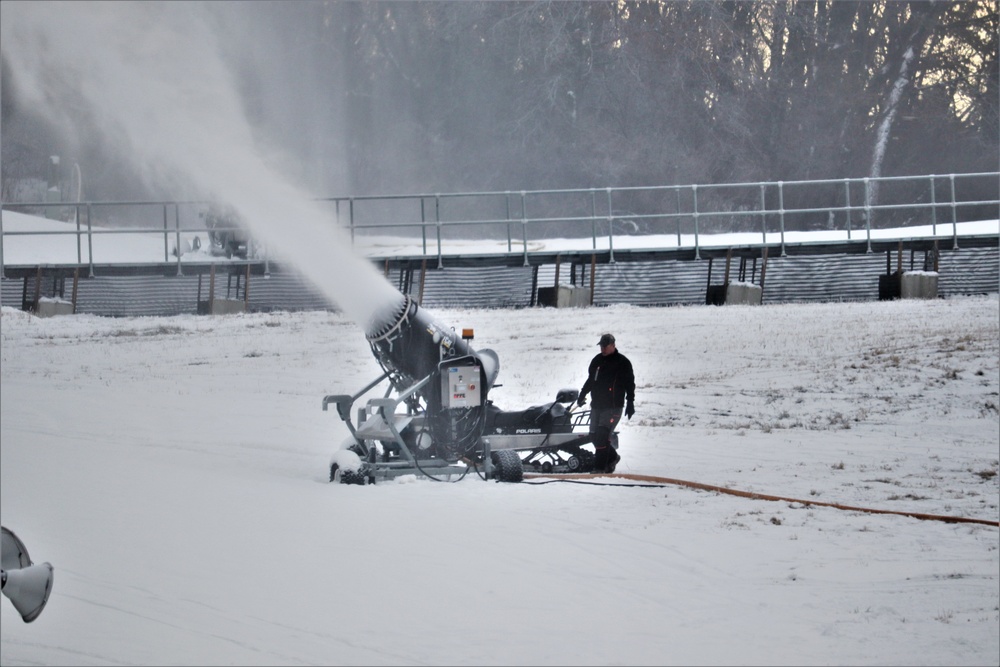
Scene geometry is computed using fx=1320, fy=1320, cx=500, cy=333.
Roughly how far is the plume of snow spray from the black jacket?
65.2 inches

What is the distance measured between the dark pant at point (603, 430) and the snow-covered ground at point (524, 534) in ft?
1.25

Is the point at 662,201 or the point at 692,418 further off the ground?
the point at 662,201

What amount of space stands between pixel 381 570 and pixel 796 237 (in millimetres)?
18807

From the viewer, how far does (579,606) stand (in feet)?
22.0

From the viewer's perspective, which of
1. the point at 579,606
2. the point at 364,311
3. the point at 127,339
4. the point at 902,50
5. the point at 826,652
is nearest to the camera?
the point at 826,652

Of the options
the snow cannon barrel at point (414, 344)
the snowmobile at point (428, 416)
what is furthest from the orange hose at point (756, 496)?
the snow cannon barrel at point (414, 344)

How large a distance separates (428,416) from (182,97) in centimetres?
508

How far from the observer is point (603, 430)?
996cm

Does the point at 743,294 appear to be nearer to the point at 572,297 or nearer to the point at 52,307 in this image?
the point at 572,297

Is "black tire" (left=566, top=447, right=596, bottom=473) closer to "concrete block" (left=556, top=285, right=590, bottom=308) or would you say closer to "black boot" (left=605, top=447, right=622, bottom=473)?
"black boot" (left=605, top=447, right=622, bottom=473)

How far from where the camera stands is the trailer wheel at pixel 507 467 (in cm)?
942

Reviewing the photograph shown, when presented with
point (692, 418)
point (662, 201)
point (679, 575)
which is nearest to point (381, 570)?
point (679, 575)

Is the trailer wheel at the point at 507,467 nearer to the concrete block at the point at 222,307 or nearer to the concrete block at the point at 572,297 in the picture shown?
the concrete block at the point at 572,297

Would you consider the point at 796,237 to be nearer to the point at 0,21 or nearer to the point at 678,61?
the point at 678,61
